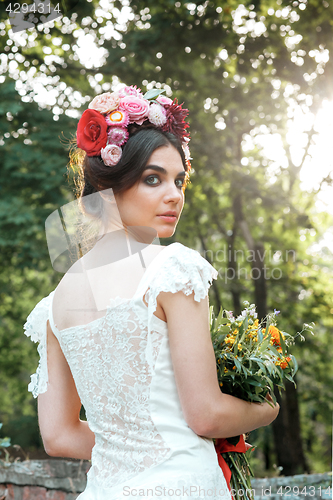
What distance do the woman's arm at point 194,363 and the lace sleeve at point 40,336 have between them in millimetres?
548

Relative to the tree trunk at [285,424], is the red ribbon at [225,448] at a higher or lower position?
higher

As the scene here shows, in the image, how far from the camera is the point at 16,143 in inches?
205

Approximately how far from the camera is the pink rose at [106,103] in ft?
4.80

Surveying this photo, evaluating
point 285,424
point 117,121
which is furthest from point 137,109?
point 285,424

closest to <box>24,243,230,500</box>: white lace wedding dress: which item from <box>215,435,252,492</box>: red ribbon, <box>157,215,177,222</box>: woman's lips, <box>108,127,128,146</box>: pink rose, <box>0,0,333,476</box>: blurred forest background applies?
<box>215,435,252,492</box>: red ribbon

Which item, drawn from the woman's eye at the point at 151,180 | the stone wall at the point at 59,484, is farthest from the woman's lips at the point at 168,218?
the stone wall at the point at 59,484

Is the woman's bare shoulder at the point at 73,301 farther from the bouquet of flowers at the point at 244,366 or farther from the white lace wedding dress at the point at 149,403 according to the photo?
the bouquet of flowers at the point at 244,366

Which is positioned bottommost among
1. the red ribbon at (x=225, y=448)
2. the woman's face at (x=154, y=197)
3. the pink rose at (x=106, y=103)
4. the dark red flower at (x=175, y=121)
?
the red ribbon at (x=225, y=448)

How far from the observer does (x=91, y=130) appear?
1.43 m

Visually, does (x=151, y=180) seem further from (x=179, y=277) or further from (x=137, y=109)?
(x=179, y=277)

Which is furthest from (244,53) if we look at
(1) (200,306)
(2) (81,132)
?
(1) (200,306)

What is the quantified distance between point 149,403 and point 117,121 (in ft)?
2.77

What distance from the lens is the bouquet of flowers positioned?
4.09ft

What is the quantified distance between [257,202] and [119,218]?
6.87 metres
